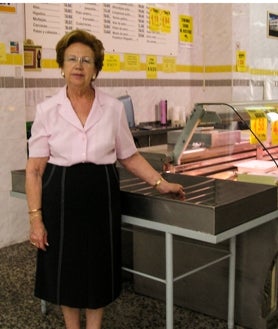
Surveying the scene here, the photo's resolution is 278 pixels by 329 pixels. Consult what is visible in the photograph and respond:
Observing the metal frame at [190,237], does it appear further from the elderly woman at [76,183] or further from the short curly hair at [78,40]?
the short curly hair at [78,40]

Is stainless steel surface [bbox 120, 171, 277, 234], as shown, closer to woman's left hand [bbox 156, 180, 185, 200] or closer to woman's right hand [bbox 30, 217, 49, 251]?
woman's left hand [bbox 156, 180, 185, 200]

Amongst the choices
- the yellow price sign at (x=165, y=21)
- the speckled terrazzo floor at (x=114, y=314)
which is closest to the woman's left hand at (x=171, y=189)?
the speckled terrazzo floor at (x=114, y=314)

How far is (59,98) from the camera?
1977 millimetres

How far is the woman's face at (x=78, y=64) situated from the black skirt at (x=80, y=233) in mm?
340

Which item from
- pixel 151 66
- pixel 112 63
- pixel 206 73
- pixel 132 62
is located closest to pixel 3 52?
pixel 112 63

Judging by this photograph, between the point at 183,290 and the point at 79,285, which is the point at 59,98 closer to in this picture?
the point at 79,285

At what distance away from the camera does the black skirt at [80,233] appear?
6.38ft

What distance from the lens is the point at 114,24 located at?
501 cm

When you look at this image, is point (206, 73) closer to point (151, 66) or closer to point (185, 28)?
point (185, 28)

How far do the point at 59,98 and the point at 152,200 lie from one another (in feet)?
1.84

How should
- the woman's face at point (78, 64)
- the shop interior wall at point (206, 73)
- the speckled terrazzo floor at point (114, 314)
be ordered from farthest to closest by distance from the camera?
the shop interior wall at point (206, 73) < the speckled terrazzo floor at point (114, 314) < the woman's face at point (78, 64)

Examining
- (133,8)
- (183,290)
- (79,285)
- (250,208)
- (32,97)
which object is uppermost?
(133,8)

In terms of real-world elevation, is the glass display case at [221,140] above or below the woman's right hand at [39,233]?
above

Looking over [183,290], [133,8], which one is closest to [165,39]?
[133,8]
